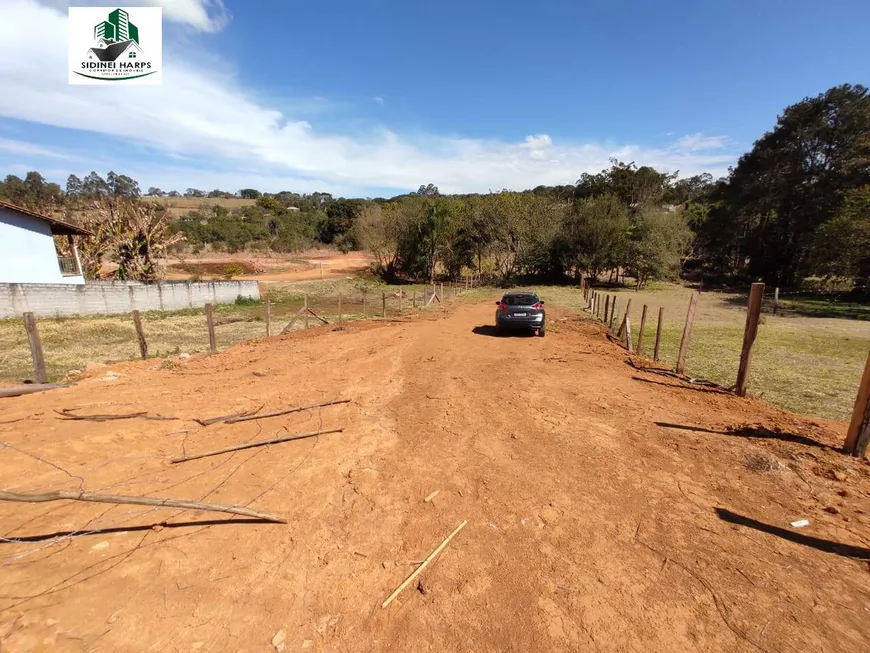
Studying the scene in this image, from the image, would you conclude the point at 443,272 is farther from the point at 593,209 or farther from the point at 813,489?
the point at 813,489

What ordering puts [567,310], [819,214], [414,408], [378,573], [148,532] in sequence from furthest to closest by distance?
[819,214], [567,310], [414,408], [148,532], [378,573]

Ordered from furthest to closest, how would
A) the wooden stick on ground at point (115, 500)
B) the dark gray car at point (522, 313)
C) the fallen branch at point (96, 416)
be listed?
the dark gray car at point (522, 313)
the fallen branch at point (96, 416)
the wooden stick on ground at point (115, 500)

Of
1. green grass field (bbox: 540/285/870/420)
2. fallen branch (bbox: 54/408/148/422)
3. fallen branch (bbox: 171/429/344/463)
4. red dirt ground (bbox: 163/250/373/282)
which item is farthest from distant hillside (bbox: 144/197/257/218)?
green grass field (bbox: 540/285/870/420)

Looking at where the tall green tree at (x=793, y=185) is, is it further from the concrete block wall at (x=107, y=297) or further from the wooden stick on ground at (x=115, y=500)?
the concrete block wall at (x=107, y=297)

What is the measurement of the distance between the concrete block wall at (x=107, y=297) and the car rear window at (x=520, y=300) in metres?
21.1

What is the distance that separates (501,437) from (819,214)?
4790 cm

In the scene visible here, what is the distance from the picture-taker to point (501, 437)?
6.60 meters

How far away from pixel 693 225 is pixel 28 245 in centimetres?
6795

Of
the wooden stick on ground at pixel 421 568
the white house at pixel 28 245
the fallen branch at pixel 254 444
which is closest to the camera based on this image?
the wooden stick on ground at pixel 421 568

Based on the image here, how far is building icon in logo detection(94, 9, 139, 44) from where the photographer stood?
1404 cm

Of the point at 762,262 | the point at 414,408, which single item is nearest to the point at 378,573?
the point at 414,408

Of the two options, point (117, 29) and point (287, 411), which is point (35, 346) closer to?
point (287, 411)

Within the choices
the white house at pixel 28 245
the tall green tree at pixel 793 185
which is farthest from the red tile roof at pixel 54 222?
the tall green tree at pixel 793 185

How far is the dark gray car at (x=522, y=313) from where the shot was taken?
1459 centimetres
